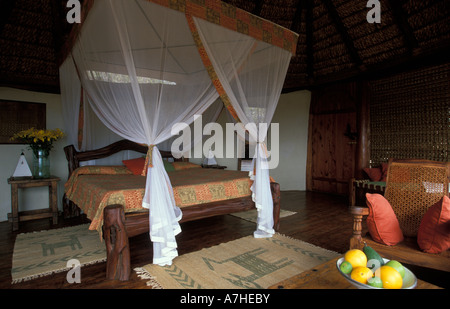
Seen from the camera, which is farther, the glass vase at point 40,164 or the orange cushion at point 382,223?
the glass vase at point 40,164

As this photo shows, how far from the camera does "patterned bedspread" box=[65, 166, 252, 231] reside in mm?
2270

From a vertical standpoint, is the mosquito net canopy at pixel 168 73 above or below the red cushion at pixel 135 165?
above

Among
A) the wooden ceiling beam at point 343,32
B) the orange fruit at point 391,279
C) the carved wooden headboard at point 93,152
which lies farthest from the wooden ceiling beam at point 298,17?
the orange fruit at point 391,279

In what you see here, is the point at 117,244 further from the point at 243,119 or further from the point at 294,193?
the point at 294,193

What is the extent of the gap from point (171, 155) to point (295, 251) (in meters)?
2.94

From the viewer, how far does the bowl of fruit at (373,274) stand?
3.62 ft

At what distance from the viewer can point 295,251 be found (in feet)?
8.55

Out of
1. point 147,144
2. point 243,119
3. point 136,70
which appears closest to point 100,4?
point 136,70

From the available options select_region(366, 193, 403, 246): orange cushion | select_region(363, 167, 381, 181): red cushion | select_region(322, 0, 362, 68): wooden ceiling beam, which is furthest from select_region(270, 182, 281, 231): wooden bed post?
select_region(322, 0, 362, 68): wooden ceiling beam

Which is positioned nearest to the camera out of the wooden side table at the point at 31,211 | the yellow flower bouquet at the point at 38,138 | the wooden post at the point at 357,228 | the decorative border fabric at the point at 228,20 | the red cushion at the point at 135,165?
the wooden post at the point at 357,228

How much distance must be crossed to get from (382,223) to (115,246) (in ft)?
6.57

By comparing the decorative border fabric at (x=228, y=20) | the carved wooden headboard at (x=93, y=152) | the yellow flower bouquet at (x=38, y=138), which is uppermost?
the decorative border fabric at (x=228, y=20)

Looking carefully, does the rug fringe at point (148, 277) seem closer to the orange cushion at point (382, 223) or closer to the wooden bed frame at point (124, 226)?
the wooden bed frame at point (124, 226)

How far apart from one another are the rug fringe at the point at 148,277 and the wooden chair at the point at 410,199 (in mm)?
1449
